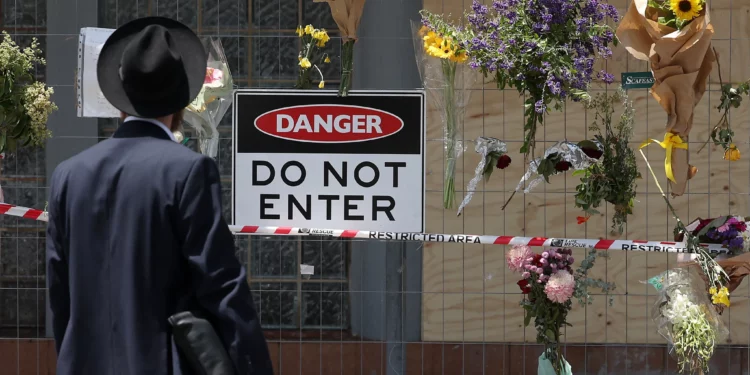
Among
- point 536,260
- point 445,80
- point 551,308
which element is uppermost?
point 445,80

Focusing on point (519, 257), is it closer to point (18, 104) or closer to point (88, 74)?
point (88, 74)

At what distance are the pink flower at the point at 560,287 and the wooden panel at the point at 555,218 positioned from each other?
1.50 meters

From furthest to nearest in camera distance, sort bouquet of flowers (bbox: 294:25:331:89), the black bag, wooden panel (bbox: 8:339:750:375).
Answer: wooden panel (bbox: 8:339:750:375) → bouquet of flowers (bbox: 294:25:331:89) → the black bag

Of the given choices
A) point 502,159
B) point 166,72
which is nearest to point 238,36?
point 502,159

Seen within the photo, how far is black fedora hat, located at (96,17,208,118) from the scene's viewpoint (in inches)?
109

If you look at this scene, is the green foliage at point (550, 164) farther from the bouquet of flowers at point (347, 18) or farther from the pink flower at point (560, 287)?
the bouquet of flowers at point (347, 18)

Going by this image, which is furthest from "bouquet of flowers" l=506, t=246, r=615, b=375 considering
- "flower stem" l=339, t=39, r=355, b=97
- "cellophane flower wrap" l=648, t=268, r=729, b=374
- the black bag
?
the black bag

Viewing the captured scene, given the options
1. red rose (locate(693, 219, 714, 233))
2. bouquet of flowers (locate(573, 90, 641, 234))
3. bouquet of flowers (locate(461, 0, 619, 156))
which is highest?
bouquet of flowers (locate(461, 0, 619, 156))

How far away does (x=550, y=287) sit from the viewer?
505 cm

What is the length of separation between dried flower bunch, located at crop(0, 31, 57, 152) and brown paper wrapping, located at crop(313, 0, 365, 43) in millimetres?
1660

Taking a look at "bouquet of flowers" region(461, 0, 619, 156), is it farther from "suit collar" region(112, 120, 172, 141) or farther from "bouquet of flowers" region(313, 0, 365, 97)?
"suit collar" region(112, 120, 172, 141)

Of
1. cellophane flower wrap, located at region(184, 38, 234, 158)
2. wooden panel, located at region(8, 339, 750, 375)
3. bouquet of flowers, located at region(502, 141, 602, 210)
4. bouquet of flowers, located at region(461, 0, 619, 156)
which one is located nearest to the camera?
bouquet of flowers, located at region(461, 0, 619, 156)

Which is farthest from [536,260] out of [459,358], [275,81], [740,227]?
[275,81]

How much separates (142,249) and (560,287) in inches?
113
